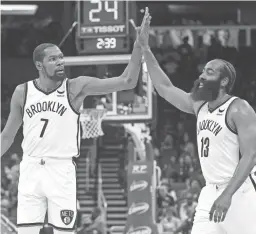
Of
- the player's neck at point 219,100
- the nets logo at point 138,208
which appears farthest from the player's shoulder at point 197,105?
the nets logo at point 138,208

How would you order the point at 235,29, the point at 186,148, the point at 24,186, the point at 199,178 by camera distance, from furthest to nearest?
the point at 235,29
the point at 186,148
the point at 199,178
the point at 24,186

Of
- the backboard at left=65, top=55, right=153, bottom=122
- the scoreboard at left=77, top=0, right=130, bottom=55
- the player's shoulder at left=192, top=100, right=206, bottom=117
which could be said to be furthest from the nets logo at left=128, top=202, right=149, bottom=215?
the player's shoulder at left=192, top=100, right=206, bottom=117

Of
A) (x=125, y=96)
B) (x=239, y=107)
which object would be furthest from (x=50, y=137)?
(x=125, y=96)

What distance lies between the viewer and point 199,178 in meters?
15.7

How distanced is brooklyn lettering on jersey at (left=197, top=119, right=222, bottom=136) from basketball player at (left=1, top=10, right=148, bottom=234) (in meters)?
0.89

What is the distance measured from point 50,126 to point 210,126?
136 cm

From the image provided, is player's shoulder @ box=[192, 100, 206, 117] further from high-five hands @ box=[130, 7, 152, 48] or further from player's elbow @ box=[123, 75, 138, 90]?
high-five hands @ box=[130, 7, 152, 48]

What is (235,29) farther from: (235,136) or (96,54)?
(235,136)

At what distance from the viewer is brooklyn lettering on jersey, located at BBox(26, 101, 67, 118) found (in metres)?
6.29

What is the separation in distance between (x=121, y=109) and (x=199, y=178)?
3443 millimetres

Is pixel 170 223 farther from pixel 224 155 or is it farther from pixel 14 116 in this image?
pixel 224 155

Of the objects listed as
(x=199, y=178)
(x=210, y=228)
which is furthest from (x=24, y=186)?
(x=199, y=178)

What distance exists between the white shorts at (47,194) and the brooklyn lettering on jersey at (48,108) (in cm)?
39

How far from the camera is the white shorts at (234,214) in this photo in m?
5.55
